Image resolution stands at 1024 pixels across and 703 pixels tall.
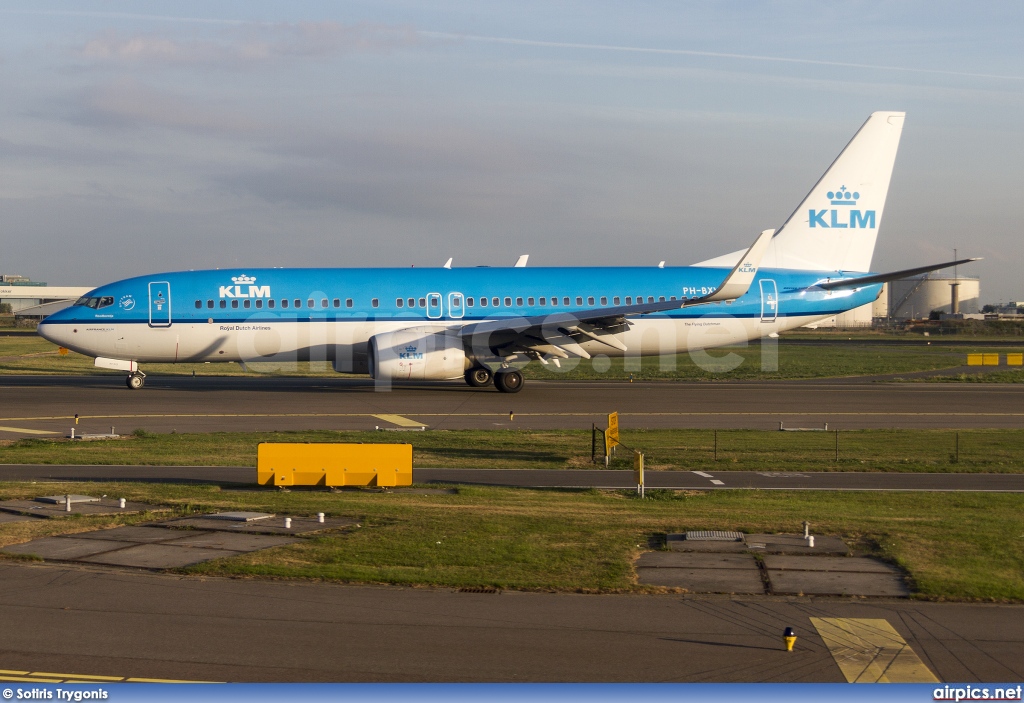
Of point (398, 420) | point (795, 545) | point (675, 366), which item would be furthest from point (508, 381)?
Answer: point (795, 545)

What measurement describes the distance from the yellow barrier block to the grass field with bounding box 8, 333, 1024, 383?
2598 cm

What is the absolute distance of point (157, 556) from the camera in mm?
11898

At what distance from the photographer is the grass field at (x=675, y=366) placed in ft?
154

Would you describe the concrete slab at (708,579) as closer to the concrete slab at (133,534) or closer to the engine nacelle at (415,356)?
the concrete slab at (133,534)

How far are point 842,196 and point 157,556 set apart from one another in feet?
116

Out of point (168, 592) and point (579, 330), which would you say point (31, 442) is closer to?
point (168, 592)

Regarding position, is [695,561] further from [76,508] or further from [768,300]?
[768,300]

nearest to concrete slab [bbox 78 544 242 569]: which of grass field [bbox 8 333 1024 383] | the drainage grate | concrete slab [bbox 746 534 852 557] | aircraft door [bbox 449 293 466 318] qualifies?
the drainage grate

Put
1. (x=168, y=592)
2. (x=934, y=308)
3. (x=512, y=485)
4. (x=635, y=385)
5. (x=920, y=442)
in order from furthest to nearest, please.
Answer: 1. (x=934, y=308)
2. (x=635, y=385)
3. (x=920, y=442)
4. (x=512, y=485)
5. (x=168, y=592)

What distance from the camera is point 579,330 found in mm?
35531

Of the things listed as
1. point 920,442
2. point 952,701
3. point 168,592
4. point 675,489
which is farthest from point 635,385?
point 952,701

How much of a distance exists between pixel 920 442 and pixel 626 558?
1554 centimetres

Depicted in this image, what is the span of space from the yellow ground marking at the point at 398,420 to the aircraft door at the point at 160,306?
452 inches

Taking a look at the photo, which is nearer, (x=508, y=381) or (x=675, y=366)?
(x=508, y=381)
